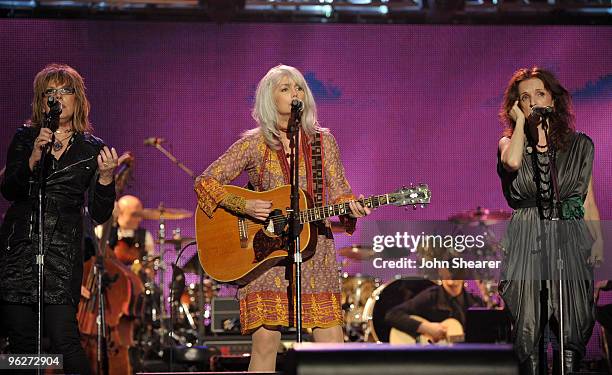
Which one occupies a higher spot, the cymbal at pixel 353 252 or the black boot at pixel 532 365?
the cymbal at pixel 353 252

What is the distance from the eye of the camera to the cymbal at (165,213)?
9117 mm

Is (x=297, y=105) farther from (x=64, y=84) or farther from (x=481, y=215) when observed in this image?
(x=481, y=215)

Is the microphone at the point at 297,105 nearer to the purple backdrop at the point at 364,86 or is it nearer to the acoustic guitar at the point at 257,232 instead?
the acoustic guitar at the point at 257,232

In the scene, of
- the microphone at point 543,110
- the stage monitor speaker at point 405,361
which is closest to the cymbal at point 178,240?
the microphone at point 543,110

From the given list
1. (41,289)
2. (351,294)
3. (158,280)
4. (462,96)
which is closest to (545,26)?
(462,96)

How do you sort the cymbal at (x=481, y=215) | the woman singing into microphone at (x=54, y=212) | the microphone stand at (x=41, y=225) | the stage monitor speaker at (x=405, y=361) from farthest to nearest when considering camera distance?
the cymbal at (x=481, y=215) → the woman singing into microphone at (x=54, y=212) → the microphone stand at (x=41, y=225) → the stage monitor speaker at (x=405, y=361)

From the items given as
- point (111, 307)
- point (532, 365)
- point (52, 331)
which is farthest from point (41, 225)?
point (111, 307)

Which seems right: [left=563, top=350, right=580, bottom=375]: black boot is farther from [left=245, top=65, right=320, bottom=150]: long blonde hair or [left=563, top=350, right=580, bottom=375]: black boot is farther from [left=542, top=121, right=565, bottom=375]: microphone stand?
[left=245, top=65, right=320, bottom=150]: long blonde hair

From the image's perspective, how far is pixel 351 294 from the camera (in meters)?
9.16

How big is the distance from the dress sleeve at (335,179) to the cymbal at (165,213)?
4019 millimetres

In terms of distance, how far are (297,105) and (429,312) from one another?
4027 millimetres

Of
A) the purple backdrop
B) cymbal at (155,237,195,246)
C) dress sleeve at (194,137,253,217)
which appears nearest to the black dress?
dress sleeve at (194,137,253,217)

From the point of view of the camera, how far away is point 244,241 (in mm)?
5332

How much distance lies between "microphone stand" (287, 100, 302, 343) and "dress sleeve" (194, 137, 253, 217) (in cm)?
28
